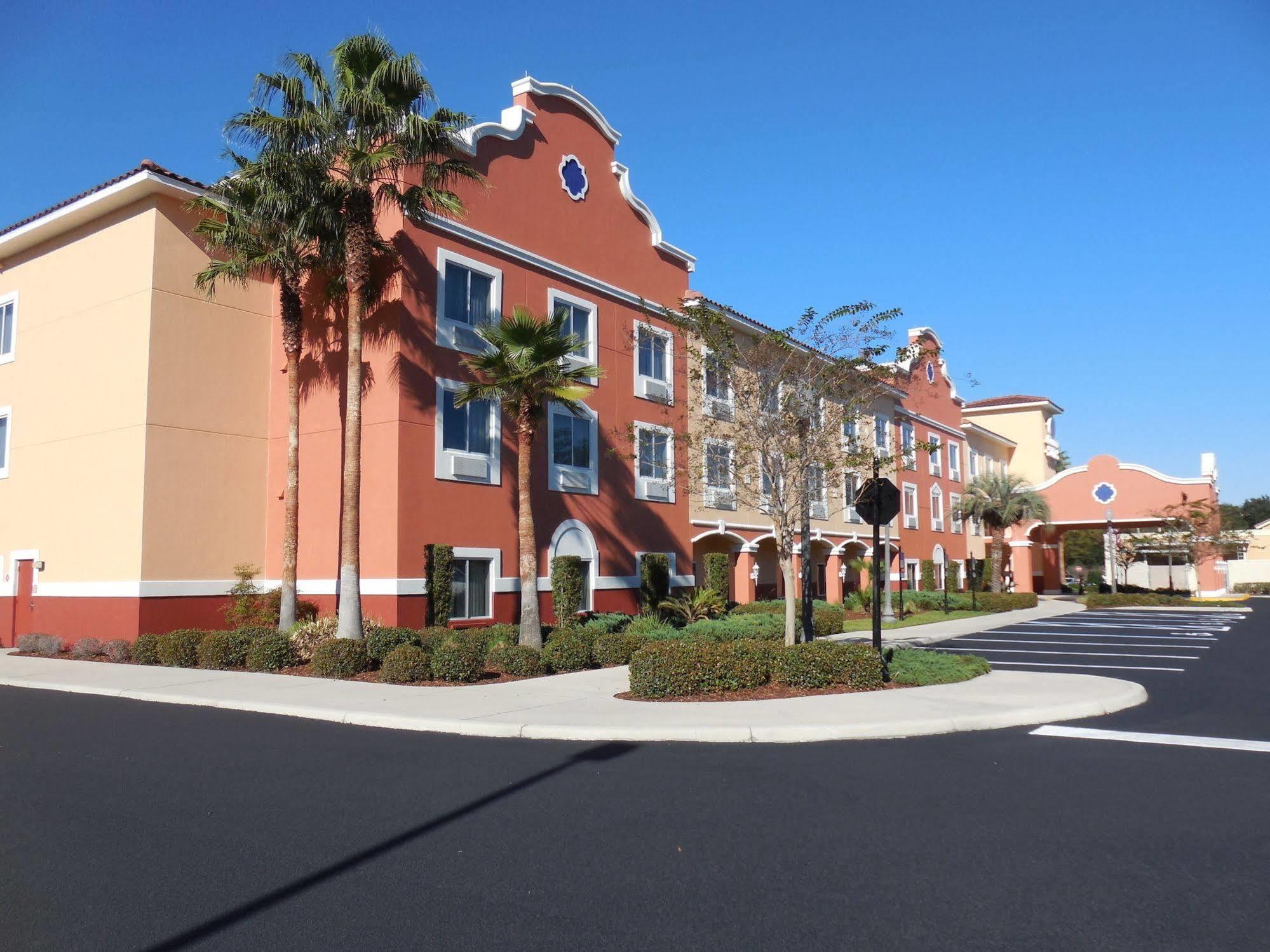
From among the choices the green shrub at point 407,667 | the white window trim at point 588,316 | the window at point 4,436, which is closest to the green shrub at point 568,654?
the green shrub at point 407,667

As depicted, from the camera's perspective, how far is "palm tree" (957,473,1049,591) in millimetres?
46344

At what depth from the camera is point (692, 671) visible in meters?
12.6

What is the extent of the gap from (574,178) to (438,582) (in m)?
11.3

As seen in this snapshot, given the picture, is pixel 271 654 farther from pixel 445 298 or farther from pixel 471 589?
pixel 445 298

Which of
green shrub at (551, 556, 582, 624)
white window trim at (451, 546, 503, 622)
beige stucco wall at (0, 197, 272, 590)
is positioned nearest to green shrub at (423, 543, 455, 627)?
white window trim at (451, 546, 503, 622)

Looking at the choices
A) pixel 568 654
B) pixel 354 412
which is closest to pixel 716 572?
pixel 568 654

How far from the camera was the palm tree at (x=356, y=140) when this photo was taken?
1744 centimetres

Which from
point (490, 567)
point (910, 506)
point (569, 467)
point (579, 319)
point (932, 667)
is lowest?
point (932, 667)

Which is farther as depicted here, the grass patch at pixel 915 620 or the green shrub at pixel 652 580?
the grass patch at pixel 915 620

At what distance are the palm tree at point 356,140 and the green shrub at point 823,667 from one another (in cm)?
814

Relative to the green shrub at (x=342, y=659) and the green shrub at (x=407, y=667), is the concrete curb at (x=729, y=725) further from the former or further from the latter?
the green shrub at (x=342, y=659)

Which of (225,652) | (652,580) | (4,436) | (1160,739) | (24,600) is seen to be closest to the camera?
(1160,739)

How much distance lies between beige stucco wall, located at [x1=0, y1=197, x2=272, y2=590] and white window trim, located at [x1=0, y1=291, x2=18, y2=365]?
108cm

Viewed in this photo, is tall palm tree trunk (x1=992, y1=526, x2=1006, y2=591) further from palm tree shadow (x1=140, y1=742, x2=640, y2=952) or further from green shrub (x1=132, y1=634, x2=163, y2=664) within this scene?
palm tree shadow (x1=140, y1=742, x2=640, y2=952)
